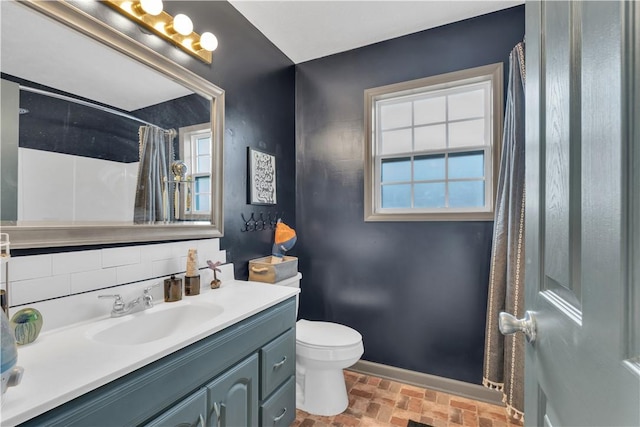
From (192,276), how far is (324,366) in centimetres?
91

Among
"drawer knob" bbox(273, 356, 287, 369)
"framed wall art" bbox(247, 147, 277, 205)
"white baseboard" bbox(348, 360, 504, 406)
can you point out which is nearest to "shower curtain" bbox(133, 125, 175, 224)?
"framed wall art" bbox(247, 147, 277, 205)

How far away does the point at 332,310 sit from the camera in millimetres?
2357

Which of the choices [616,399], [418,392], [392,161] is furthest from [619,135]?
[418,392]

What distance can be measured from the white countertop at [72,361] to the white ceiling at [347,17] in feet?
5.98

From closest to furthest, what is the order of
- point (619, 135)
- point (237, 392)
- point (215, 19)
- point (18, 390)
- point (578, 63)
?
point (619, 135), point (578, 63), point (18, 390), point (237, 392), point (215, 19)

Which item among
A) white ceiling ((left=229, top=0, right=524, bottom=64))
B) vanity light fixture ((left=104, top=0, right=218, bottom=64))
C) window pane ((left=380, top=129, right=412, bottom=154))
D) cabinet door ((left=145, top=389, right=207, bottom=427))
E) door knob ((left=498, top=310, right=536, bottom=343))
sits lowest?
cabinet door ((left=145, top=389, right=207, bottom=427))

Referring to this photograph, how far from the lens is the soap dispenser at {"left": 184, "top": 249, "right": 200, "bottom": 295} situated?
1457 millimetres

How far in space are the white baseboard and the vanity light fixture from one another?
2341 mm

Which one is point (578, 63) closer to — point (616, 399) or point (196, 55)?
point (616, 399)

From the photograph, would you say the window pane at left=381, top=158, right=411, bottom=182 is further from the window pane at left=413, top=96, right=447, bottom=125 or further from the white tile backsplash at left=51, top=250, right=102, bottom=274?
the white tile backsplash at left=51, top=250, right=102, bottom=274

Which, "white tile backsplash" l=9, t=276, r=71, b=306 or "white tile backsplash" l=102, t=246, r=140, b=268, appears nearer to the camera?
"white tile backsplash" l=9, t=276, r=71, b=306

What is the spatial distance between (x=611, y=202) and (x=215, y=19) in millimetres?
2028

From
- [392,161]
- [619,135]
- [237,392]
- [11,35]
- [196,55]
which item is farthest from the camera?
[392,161]

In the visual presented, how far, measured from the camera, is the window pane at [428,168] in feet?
6.94
